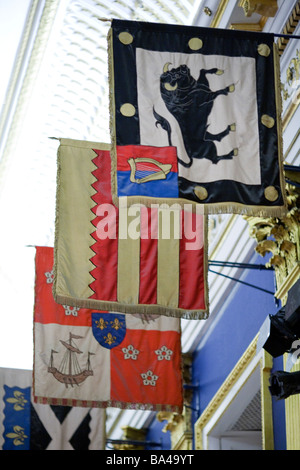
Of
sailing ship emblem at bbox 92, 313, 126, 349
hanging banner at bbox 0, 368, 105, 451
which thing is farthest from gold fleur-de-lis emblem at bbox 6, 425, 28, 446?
sailing ship emblem at bbox 92, 313, 126, 349

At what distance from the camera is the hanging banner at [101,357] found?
10.6 meters

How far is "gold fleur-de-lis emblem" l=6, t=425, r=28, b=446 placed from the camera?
12.4 metres

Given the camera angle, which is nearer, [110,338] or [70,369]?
[70,369]

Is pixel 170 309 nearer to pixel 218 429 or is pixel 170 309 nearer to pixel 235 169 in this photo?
pixel 235 169

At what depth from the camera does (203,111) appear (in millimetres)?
8266

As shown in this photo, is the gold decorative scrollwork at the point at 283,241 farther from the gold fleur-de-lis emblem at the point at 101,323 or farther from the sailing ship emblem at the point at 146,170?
the sailing ship emblem at the point at 146,170

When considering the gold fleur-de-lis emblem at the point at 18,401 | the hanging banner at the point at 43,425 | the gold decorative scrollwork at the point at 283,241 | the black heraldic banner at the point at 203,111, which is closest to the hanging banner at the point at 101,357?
the gold decorative scrollwork at the point at 283,241

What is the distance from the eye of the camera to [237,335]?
39.4ft

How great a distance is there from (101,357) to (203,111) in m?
3.56

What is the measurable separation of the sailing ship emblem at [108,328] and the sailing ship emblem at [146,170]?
3.40 metres

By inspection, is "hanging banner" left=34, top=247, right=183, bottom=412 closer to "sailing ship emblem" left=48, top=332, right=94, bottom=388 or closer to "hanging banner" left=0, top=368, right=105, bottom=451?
"sailing ship emblem" left=48, top=332, right=94, bottom=388

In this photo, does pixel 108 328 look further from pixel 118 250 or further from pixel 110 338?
pixel 118 250

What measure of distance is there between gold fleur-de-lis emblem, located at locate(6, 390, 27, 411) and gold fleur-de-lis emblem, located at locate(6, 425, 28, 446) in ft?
0.82

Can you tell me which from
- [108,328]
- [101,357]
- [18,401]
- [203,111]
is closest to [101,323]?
[108,328]
